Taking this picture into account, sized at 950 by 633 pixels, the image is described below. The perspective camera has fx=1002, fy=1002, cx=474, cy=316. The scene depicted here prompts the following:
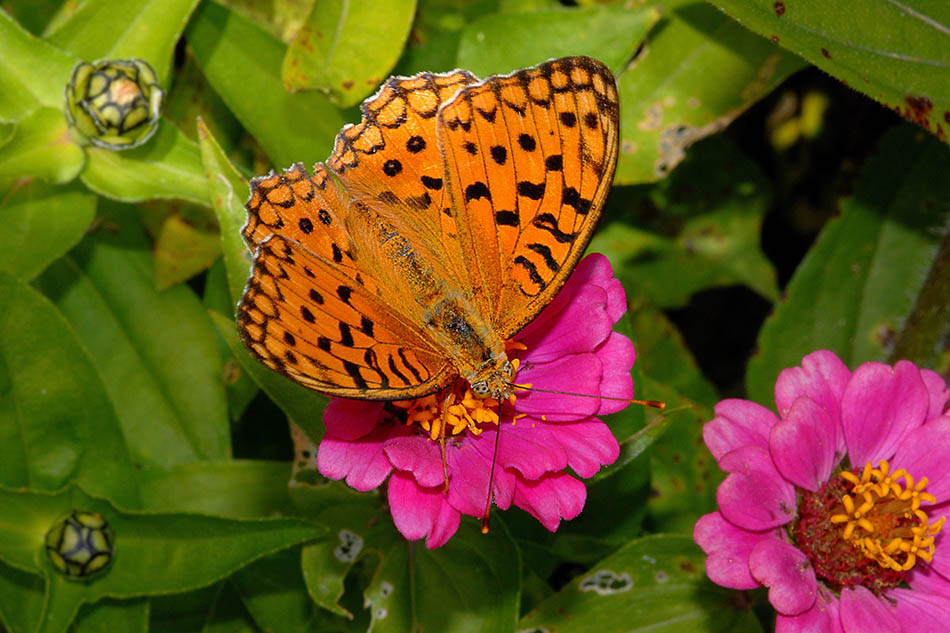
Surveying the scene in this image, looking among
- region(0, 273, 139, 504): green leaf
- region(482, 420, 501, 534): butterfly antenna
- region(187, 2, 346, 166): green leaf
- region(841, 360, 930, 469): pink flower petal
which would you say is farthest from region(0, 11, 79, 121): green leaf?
region(841, 360, 930, 469): pink flower petal

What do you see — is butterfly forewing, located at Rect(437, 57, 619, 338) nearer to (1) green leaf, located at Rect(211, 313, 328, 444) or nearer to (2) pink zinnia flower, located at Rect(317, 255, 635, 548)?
(2) pink zinnia flower, located at Rect(317, 255, 635, 548)

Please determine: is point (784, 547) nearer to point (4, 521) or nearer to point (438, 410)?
point (438, 410)

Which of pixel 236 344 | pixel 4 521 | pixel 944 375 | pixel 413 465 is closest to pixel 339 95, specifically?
pixel 236 344

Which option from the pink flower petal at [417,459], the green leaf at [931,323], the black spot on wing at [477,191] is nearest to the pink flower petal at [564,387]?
the pink flower petal at [417,459]

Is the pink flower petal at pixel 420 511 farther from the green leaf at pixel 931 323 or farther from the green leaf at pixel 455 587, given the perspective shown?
the green leaf at pixel 931 323

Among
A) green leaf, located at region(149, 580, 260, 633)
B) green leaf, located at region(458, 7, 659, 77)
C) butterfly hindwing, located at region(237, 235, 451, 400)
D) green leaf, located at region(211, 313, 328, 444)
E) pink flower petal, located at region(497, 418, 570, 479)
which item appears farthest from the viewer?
green leaf, located at region(458, 7, 659, 77)

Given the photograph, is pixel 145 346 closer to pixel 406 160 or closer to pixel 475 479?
pixel 406 160
